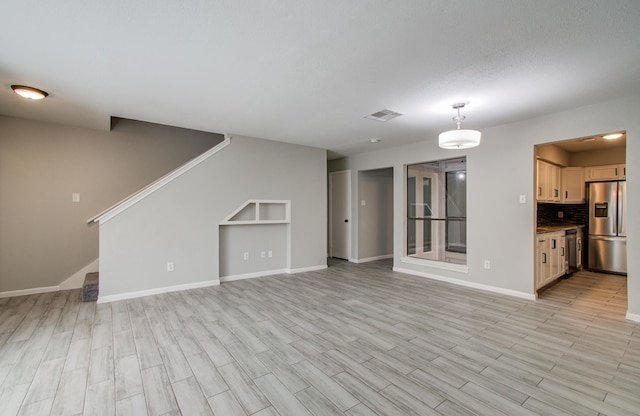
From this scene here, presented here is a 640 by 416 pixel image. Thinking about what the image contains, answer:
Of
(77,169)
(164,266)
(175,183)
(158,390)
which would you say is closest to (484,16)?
(158,390)

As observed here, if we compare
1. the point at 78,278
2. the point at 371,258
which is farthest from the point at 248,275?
the point at 371,258

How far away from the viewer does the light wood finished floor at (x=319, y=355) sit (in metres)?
1.85

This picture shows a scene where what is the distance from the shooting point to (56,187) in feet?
14.3

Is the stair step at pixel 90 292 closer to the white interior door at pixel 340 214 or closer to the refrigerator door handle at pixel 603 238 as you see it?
the white interior door at pixel 340 214

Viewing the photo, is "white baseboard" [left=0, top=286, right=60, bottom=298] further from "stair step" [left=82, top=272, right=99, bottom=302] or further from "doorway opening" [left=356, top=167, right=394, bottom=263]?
"doorway opening" [left=356, top=167, right=394, bottom=263]

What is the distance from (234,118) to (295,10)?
2.43 meters

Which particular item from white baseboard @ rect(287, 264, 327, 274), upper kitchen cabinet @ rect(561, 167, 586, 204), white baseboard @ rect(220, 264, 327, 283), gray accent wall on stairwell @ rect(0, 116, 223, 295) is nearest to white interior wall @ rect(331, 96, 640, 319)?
white baseboard @ rect(287, 264, 327, 274)

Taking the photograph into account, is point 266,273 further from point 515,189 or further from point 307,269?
point 515,189

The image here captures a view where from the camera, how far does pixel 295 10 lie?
71.3 inches

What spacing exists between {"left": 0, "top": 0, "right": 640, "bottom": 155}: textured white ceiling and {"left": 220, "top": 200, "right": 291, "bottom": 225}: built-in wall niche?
1763mm

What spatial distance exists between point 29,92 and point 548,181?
7.33 meters

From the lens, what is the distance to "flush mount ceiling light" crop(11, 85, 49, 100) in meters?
2.93

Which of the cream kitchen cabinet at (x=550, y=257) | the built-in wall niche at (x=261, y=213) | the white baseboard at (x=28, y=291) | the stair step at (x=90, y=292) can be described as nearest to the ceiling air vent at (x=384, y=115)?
the built-in wall niche at (x=261, y=213)

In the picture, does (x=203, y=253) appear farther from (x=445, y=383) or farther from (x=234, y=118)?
(x=445, y=383)
